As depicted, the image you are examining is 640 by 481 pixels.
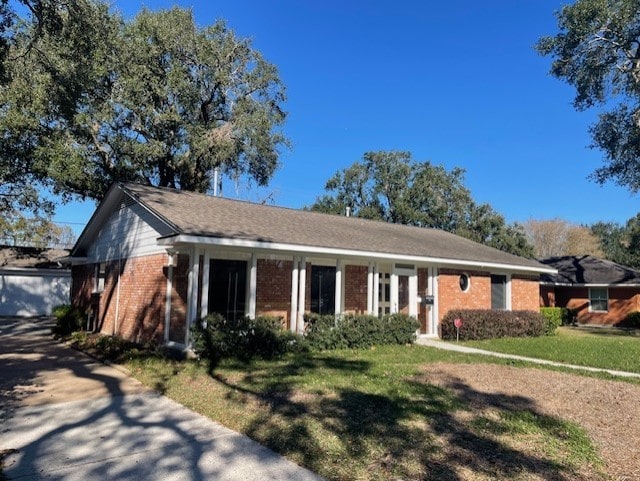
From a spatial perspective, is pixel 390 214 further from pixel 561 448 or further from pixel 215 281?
pixel 561 448

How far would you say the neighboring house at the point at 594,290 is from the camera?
25.4 meters

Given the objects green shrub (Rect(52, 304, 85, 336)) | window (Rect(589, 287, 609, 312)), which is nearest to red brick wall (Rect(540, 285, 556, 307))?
window (Rect(589, 287, 609, 312))

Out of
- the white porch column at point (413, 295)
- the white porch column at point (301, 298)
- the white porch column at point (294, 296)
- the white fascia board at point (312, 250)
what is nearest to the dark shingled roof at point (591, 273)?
the white fascia board at point (312, 250)

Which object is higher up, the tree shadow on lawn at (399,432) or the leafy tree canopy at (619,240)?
the leafy tree canopy at (619,240)

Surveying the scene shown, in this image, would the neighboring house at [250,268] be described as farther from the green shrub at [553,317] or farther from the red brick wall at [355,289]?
the green shrub at [553,317]

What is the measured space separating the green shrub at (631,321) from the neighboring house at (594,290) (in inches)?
9.0

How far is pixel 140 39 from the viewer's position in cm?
2134

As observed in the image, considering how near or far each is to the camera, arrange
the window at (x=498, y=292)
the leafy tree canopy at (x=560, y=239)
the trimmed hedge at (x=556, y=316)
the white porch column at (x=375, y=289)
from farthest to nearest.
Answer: the leafy tree canopy at (x=560, y=239) < the window at (x=498, y=292) < the trimmed hedge at (x=556, y=316) < the white porch column at (x=375, y=289)

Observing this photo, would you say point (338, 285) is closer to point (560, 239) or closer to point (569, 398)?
point (569, 398)

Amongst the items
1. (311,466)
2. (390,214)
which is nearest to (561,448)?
(311,466)

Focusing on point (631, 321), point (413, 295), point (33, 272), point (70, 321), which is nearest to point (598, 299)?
point (631, 321)

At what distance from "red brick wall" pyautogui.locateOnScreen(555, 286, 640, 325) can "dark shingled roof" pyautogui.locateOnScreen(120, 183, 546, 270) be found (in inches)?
365

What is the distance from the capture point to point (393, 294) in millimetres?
15312

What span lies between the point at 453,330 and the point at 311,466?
12044mm
